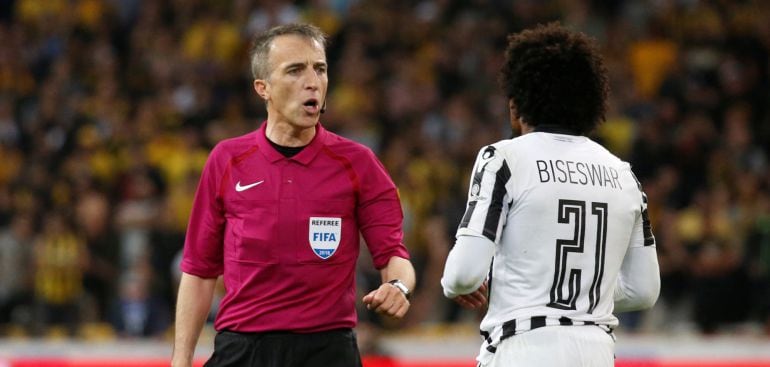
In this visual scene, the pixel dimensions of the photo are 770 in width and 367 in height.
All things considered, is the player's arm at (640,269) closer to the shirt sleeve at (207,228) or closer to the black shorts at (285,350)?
the black shorts at (285,350)

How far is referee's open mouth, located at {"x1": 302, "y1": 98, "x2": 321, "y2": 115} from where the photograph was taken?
5176 millimetres

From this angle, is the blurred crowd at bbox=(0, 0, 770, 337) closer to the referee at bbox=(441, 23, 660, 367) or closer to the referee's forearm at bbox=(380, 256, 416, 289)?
the referee's forearm at bbox=(380, 256, 416, 289)

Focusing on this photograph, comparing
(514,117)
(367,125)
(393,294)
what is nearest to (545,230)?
(514,117)

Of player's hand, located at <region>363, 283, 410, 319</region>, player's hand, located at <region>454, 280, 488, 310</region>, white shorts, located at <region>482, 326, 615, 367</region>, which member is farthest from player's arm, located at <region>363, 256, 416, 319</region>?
white shorts, located at <region>482, 326, 615, 367</region>

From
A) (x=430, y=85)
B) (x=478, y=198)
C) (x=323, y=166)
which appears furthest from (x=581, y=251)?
Answer: (x=430, y=85)

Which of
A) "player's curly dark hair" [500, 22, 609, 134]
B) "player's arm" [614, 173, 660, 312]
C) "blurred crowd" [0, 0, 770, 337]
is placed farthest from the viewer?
"blurred crowd" [0, 0, 770, 337]

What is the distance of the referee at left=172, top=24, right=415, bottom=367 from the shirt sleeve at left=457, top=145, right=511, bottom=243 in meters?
0.54

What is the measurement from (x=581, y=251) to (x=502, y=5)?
10549mm

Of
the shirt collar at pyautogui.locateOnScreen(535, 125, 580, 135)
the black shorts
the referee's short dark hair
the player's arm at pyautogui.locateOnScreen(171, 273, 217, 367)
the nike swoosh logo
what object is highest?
the referee's short dark hair

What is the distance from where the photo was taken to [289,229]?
513 centimetres

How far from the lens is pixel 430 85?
14289mm

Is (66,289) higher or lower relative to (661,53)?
lower

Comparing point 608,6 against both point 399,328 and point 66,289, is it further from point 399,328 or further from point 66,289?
point 66,289

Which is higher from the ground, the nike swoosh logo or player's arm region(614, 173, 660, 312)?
the nike swoosh logo
